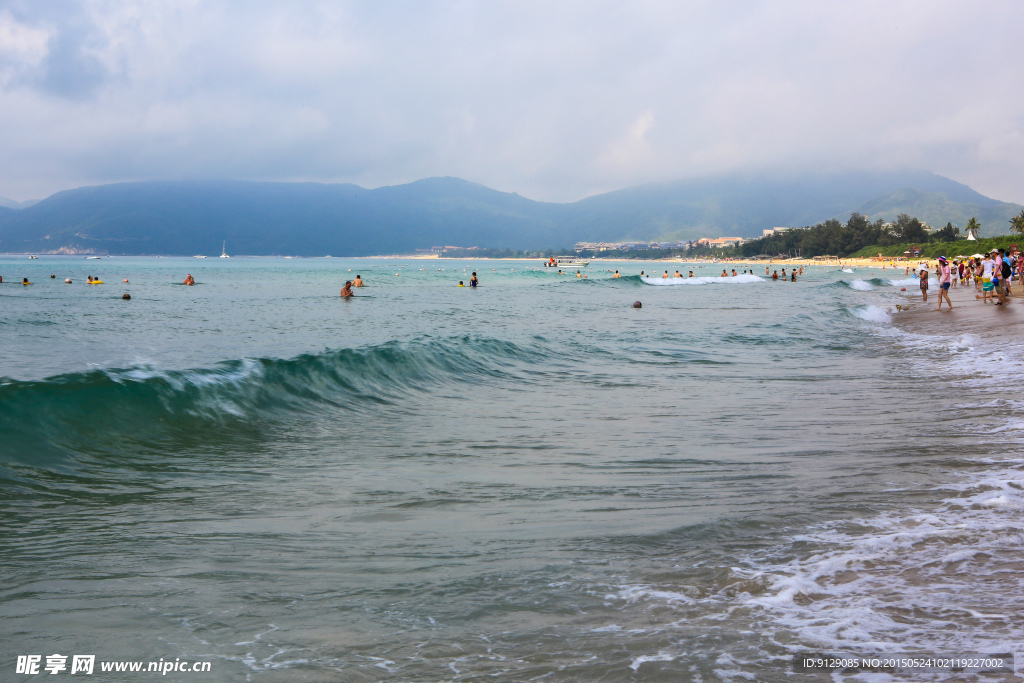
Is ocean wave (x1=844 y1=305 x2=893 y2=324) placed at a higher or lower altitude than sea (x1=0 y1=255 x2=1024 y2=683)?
higher

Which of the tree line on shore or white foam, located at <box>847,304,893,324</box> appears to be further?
the tree line on shore

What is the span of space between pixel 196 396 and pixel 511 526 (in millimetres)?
7776

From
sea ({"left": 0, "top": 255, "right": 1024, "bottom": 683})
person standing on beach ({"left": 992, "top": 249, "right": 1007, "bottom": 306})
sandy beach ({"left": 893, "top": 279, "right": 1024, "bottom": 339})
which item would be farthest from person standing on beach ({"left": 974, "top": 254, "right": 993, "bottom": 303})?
sea ({"left": 0, "top": 255, "right": 1024, "bottom": 683})

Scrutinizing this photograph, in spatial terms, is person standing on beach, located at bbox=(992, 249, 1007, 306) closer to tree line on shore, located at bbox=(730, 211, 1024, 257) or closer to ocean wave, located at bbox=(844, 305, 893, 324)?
ocean wave, located at bbox=(844, 305, 893, 324)

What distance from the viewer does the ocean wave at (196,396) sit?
343 inches

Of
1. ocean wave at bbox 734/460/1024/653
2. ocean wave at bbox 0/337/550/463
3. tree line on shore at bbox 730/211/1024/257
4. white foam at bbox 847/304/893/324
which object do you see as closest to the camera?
ocean wave at bbox 734/460/1024/653

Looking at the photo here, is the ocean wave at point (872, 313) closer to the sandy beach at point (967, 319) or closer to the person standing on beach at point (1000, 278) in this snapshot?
the sandy beach at point (967, 319)

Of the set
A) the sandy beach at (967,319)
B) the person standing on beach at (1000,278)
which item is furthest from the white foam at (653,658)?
the person standing on beach at (1000,278)

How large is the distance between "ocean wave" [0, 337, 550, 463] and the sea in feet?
0.22

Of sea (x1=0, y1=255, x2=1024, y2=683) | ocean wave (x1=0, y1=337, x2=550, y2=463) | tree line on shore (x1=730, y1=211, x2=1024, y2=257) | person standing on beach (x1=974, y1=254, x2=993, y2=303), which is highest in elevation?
tree line on shore (x1=730, y1=211, x2=1024, y2=257)

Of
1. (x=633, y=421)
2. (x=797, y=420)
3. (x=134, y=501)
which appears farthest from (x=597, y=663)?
(x=797, y=420)

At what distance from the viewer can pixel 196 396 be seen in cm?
1092

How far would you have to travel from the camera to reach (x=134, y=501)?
6316mm

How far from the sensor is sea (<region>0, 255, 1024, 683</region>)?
3482mm
